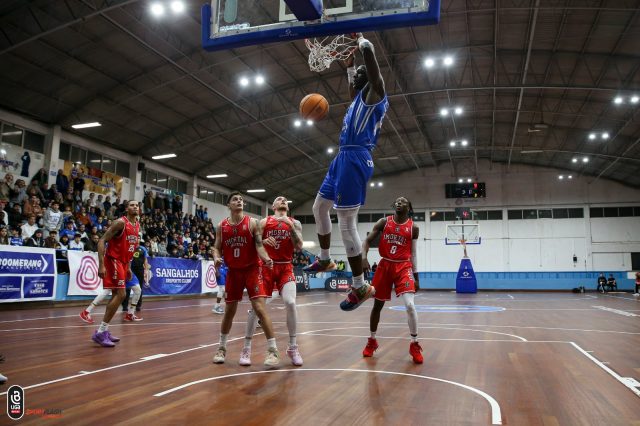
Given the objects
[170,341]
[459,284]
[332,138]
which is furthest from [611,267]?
[170,341]

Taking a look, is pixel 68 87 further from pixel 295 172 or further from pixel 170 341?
pixel 295 172

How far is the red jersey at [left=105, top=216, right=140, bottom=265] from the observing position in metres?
6.73

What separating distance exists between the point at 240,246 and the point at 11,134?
17.3m

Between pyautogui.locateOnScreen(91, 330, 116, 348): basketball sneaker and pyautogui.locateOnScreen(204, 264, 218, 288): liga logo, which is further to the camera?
pyautogui.locateOnScreen(204, 264, 218, 288): liga logo

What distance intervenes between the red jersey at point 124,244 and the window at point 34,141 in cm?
1507

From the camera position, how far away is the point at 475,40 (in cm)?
1859

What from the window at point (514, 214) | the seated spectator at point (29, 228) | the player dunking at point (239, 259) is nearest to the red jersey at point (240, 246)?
the player dunking at point (239, 259)

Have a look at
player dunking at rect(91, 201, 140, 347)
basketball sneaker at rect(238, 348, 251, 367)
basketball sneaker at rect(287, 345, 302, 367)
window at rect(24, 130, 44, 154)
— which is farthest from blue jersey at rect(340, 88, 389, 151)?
window at rect(24, 130, 44, 154)

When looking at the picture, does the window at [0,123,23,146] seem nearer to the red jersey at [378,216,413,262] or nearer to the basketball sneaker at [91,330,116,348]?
the basketball sneaker at [91,330,116,348]

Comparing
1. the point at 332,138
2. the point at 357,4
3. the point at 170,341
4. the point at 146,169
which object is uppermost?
the point at 332,138

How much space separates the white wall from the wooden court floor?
96.1 feet

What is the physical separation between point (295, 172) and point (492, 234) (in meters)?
16.1

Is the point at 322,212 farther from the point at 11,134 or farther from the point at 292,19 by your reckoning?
the point at 11,134

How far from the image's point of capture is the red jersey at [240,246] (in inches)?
207
